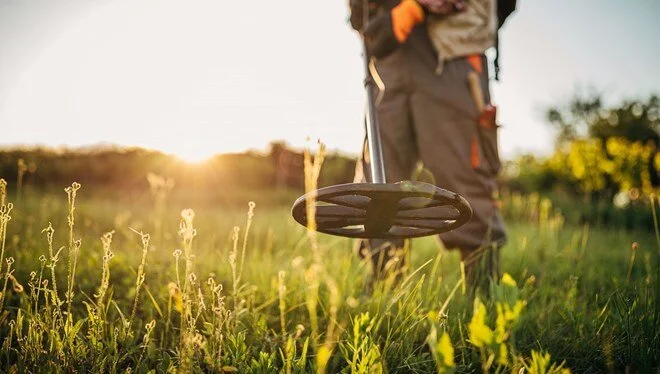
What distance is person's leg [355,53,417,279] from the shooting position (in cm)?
234

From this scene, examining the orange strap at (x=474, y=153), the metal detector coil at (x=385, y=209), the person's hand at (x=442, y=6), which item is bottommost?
the metal detector coil at (x=385, y=209)

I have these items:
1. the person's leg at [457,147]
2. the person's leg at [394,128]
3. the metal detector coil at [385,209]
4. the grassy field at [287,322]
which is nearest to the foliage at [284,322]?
the grassy field at [287,322]

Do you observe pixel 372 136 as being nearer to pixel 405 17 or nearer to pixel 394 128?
pixel 394 128

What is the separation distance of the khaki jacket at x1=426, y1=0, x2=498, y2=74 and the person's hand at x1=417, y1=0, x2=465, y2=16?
0.07 meters

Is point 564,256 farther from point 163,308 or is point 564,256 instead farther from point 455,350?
point 163,308

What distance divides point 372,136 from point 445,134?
1.99 ft

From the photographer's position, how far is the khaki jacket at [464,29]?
2.19 m

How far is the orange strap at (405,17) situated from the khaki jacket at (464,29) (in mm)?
146

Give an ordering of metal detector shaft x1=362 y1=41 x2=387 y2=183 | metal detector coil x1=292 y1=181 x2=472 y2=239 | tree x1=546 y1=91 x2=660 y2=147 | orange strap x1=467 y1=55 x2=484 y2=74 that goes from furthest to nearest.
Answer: tree x1=546 y1=91 x2=660 y2=147, orange strap x1=467 y1=55 x2=484 y2=74, metal detector shaft x1=362 y1=41 x2=387 y2=183, metal detector coil x1=292 y1=181 x2=472 y2=239

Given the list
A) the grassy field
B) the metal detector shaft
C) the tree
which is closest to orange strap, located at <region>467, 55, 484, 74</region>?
the metal detector shaft

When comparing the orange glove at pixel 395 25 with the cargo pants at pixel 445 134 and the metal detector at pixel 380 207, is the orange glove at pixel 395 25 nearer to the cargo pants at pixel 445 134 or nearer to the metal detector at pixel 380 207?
the cargo pants at pixel 445 134

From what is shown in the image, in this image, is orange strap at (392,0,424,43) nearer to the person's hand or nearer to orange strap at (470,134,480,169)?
the person's hand

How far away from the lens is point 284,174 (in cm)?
1259

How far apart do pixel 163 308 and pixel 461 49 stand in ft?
6.08
